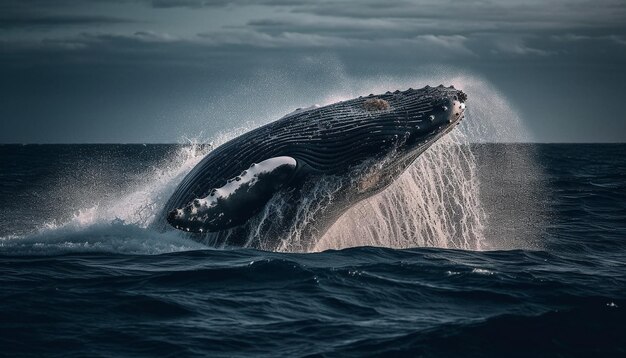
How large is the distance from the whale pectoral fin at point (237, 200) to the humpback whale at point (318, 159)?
12 mm

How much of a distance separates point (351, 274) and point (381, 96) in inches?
93.1

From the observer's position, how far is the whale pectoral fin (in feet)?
30.9

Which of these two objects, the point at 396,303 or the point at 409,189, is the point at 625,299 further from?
the point at 409,189

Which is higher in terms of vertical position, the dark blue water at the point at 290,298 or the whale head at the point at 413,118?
the whale head at the point at 413,118

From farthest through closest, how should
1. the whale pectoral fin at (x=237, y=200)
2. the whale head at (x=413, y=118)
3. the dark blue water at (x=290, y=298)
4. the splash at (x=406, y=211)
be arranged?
the splash at (x=406, y=211) → the whale head at (x=413, y=118) → the whale pectoral fin at (x=237, y=200) → the dark blue water at (x=290, y=298)

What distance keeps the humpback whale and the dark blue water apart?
0.62 metres

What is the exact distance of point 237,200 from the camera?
9.69 meters

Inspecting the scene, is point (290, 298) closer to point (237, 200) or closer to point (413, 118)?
point (237, 200)

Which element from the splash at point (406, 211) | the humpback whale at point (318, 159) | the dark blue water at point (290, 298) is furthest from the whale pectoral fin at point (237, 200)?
the splash at point (406, 211)

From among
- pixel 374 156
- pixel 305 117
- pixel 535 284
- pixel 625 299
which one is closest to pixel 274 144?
pixel 305 117

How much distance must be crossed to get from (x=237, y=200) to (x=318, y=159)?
1.18 meters

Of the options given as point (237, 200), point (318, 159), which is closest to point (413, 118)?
point (318, 159)

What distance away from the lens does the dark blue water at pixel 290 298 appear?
745 centimetres

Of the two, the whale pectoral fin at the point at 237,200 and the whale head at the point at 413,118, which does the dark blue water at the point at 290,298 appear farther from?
the whale head at the point at 413,118
